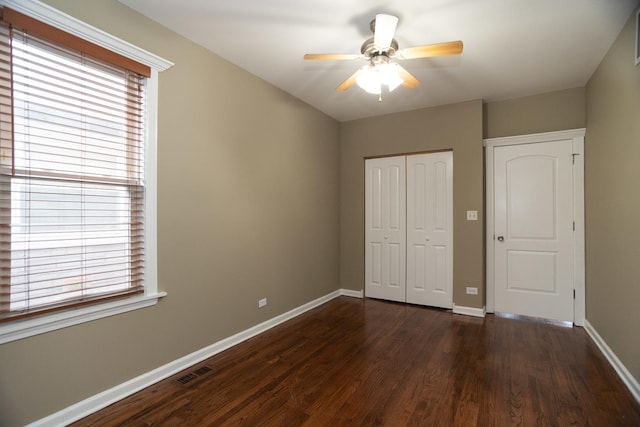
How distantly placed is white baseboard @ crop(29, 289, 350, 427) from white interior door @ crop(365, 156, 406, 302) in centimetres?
171

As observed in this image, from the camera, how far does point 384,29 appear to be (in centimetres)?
198

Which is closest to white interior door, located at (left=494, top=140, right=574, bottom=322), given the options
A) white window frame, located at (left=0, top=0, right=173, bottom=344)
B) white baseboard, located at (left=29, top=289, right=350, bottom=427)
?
white baseboard, located at (left=29, top=289, right=350, bottom=427)

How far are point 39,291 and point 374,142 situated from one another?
3.94 meters

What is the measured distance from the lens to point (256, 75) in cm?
322

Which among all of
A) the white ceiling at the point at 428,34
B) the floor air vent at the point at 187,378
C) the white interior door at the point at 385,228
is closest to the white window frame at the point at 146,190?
the white ceiling at the point at 428,34

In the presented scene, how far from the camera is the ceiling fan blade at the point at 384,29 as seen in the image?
1.90 metres

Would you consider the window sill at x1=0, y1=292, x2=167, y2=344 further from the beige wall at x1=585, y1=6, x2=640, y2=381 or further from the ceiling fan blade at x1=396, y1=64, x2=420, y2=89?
the beige wall at x1=585, y1=6, x2=640, y2=381

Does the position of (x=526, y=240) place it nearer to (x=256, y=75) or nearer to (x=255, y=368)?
(x=255, y=368)

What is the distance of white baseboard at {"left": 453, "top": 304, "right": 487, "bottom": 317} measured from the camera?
12.5 feet

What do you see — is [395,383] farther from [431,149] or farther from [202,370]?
[431,149]

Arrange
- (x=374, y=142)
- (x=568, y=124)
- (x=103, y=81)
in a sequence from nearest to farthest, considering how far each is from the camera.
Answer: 1. (x=103, y=81)
2. (x=568, y=124)
3. (x=374, y=142)

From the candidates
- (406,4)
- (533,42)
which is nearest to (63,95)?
(406,4)

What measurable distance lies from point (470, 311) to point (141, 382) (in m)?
3.54

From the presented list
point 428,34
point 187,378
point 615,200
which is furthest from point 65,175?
point 615,200
